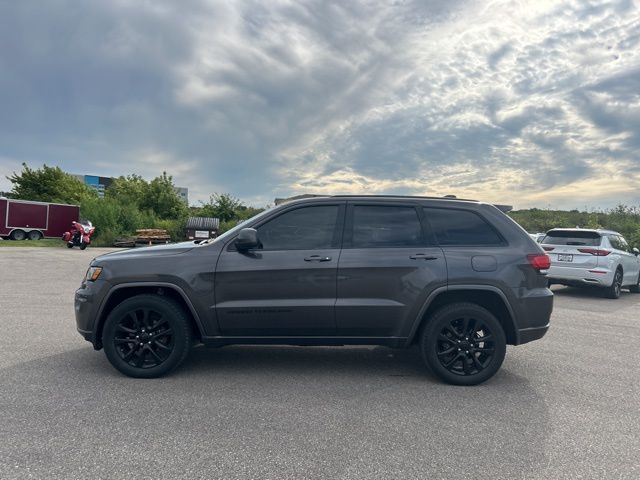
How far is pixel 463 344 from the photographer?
4.21 metres

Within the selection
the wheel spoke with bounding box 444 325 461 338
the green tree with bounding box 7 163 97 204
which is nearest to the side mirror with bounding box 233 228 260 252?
the wheel spoke with bounding box 444 325 461 338

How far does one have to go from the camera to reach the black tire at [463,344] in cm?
417

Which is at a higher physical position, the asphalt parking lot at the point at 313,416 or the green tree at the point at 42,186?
the green tree at the point at 42,186

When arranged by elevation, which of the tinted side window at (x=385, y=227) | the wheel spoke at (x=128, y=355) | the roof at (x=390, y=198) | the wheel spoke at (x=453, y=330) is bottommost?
the wheel spoke at (x=128, y=355)

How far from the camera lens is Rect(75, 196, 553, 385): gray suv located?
13.6 ft

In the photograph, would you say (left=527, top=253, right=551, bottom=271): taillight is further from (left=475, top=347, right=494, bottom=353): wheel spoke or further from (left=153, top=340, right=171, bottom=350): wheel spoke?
(left=153, top=340, right=171, bottom=350): wheel spoke

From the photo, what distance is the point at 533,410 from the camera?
3.65 m

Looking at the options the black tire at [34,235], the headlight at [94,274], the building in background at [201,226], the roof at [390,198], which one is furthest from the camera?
the black tire at [34,235]

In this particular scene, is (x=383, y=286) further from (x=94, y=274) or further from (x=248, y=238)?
(x=94, y=274)

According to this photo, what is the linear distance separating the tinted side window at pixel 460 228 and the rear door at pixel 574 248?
7164 mm

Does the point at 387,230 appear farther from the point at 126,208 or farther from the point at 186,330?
the point at 126,208

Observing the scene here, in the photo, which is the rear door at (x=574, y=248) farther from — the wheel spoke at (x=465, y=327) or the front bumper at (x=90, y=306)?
the front bumper at (x=90, y=306)

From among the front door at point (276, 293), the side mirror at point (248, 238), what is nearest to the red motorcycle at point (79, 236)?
the front door at point (276, 293)

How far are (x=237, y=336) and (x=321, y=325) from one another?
2.69ft
